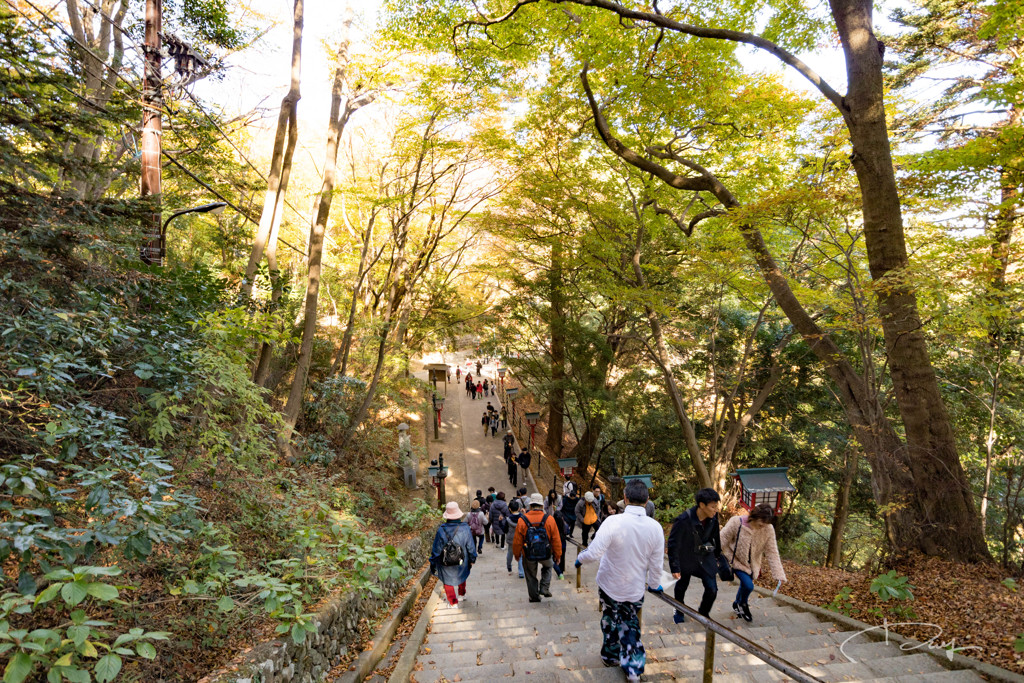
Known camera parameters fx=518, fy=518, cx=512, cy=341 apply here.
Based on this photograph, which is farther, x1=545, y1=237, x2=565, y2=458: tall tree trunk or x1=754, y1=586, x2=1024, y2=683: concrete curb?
x1=545, y1=237, x2=565, y2=458: tall tree trunk

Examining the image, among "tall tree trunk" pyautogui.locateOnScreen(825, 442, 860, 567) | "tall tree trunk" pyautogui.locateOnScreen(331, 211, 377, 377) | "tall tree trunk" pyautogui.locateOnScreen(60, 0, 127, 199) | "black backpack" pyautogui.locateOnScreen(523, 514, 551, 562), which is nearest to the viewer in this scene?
"black backpack" pyautogui.locateOnScreen(523, 514, 551, 562)

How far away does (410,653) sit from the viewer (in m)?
4.61

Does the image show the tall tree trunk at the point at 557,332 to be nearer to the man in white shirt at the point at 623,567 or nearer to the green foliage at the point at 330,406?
the green foliage at the point at 330,406

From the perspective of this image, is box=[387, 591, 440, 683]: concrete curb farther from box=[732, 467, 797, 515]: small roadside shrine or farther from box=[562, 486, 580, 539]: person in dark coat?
box=[732, 467, 797, 515]: small roadside shrine

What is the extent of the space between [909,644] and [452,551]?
174 inches

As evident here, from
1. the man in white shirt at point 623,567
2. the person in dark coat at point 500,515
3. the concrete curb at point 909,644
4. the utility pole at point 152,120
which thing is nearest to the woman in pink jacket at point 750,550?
the concrete curb at point 909,644

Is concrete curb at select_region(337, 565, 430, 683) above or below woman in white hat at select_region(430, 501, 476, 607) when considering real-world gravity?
below

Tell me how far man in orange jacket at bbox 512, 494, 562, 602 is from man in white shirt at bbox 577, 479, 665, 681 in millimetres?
2128

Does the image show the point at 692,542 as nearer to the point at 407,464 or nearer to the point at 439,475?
the point at 439,475

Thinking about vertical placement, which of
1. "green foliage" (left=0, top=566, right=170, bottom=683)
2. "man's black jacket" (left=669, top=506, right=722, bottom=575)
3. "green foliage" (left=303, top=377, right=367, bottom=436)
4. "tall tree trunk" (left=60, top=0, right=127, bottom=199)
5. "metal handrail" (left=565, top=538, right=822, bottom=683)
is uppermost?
"tall tree trunk" (left=60, top=0, right=127, bottom=199)

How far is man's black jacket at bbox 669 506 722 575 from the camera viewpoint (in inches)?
189

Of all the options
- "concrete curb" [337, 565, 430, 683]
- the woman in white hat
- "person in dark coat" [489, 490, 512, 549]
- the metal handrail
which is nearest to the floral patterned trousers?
the metal handrail

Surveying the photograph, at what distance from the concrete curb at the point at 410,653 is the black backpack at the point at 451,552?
64 centimetres

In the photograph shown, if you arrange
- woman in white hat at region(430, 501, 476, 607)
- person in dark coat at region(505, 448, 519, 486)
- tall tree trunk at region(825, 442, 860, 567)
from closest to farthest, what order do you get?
1. woman in white hat at region(430, 501, 476, 607)
2. tall tree trunk at region(825, 442, 860, 567)
3. person in dark coat at region(505, 448, 519, 486)
